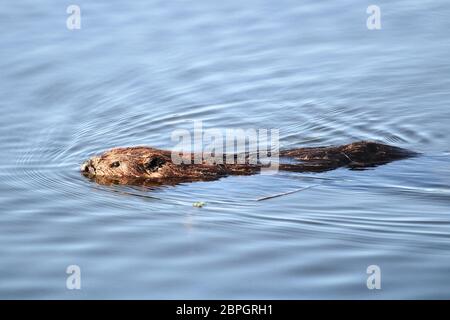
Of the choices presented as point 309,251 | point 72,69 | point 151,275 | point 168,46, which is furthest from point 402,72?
point 151,275

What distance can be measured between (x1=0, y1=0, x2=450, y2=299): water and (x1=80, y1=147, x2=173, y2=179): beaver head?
0.26 metres

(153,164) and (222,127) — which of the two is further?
(222,127)

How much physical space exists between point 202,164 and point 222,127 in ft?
5.45

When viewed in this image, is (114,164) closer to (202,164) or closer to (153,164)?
(153,164)

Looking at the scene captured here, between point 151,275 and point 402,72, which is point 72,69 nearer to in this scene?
point 402,72

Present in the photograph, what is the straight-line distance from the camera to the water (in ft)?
25.2

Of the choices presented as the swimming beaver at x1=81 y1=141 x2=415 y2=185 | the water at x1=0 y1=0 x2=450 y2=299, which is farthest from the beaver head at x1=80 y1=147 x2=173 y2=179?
the water at x1=0 y1=0 x2=450 y2=299

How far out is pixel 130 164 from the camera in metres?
10.3

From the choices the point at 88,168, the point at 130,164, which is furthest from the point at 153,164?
the point at 88,168

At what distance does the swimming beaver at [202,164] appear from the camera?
32.9 ft

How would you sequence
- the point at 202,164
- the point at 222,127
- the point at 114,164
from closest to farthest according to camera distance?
1. the point at 202,164
2. the point at 114,164
3. the point at 222,127

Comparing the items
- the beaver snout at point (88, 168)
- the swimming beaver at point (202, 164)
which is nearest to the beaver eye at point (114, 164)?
the swimming beaver at point (202, 164)

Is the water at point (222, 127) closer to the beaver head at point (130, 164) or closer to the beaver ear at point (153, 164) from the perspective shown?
the beaver head at point (130, 164)

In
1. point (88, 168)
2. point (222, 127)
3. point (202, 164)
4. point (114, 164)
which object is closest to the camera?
point (202, 164)
